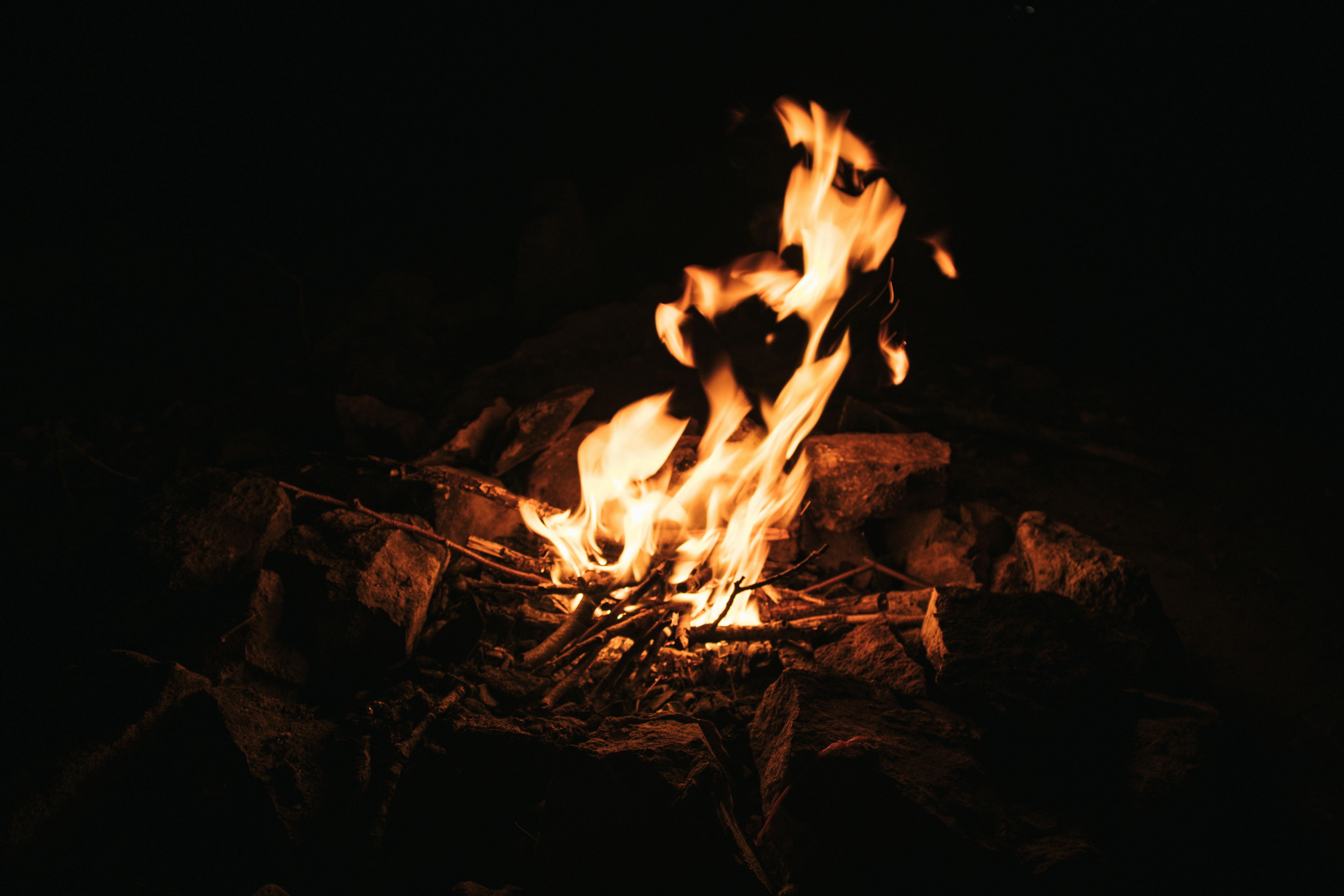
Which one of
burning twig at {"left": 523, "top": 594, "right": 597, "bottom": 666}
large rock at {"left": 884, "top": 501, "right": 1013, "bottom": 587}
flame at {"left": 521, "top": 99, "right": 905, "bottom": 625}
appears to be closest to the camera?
burning twig at {"left": 523, "top": 594, "right": 597, "bottom": 666}

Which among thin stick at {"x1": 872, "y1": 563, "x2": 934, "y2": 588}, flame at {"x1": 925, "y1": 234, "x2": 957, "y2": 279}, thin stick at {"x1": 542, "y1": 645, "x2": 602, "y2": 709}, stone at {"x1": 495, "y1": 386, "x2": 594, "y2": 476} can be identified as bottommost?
thin stick at {"x1": 872, "y1": 563, "x2": 934, "y2": 588}

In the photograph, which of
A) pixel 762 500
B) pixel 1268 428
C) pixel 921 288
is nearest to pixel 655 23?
pixel 921 288

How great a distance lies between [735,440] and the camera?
3779 mm

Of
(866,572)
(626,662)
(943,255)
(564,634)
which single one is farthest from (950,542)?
(943,255)

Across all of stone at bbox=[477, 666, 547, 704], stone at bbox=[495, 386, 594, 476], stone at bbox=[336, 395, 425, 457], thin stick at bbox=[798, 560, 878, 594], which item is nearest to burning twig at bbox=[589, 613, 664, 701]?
stone at bbox=[477, 666, 547, 704]

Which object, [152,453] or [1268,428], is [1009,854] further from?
[1268,428]

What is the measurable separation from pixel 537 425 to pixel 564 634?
4.67 feet

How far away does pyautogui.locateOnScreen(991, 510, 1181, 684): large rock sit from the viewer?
2648mm

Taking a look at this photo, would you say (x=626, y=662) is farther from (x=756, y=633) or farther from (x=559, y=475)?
(x=559, y=475)

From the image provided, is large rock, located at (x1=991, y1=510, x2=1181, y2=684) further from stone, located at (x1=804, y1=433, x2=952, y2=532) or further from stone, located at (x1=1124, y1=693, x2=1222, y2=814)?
stone, located at (x1=804, y1=433, x2=952, y2=532)

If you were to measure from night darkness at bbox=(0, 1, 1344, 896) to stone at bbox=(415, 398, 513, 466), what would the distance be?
25cm

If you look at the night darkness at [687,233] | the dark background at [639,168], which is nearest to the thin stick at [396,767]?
the night darkness at [687,233]

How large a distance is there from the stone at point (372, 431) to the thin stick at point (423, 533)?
2.53 feet

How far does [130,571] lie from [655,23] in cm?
686
